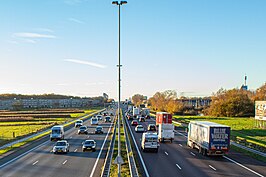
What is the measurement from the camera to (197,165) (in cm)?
2783

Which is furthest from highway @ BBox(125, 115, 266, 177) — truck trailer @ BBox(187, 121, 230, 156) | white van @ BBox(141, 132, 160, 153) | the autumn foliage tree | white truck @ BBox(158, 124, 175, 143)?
the autumn foliage tree

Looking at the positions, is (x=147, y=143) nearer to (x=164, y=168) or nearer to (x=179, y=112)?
(x=164, y=168)

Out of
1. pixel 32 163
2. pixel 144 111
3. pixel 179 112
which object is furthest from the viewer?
pixel 179 112

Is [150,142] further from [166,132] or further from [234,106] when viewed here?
[234,106]

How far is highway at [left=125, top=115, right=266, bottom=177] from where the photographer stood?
2444 cm

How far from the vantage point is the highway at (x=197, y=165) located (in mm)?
24438

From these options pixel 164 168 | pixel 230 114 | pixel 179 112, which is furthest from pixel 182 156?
pixel 179 112

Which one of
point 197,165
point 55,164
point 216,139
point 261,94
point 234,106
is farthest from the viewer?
point 261,94

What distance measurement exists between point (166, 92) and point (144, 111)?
80646 millimetres

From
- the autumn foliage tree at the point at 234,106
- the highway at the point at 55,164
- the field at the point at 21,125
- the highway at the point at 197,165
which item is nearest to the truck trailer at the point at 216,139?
the highway at the point at 197,165

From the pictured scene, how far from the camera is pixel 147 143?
116ft

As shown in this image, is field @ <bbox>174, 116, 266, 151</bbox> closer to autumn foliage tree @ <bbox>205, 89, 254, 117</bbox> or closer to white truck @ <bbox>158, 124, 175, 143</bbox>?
white truck @ <bbox>158, 124, 175, 143</bbox>

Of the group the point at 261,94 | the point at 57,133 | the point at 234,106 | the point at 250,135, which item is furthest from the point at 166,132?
the point at 261,94

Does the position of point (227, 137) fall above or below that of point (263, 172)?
above
